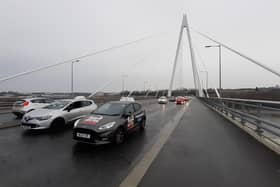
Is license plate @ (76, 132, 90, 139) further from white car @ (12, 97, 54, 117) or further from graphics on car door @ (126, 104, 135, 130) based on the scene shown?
white car @ (12, 97, 54, 117)

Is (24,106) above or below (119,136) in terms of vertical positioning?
above

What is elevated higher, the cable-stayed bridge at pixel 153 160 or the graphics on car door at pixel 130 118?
the graphics on car door at pixel 130 118

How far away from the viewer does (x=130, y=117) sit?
697 centimetres

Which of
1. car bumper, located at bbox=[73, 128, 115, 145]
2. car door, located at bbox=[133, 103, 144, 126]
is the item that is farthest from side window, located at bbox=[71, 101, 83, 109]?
car bumper, located at bbox=[73, 128, 115, 145]

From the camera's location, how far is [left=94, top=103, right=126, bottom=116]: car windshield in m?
6.81

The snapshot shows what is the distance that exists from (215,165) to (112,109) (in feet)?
13.7

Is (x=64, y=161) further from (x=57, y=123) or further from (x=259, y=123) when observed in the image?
(x=259, y=123)

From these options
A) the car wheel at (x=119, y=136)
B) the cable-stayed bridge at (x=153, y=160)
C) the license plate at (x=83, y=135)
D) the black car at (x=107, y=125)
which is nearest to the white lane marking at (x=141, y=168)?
the cable-stayed bridge at (x=153, y=160)

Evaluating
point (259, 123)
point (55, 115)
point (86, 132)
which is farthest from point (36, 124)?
point (259, 123)

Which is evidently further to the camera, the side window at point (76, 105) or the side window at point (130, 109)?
the side window at point (76, 105)

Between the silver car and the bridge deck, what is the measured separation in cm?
521

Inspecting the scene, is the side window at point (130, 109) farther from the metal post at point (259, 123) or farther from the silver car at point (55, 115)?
the metal post at point (259, 123)

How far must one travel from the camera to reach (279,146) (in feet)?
17.6

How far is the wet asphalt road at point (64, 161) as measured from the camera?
3.48 m
